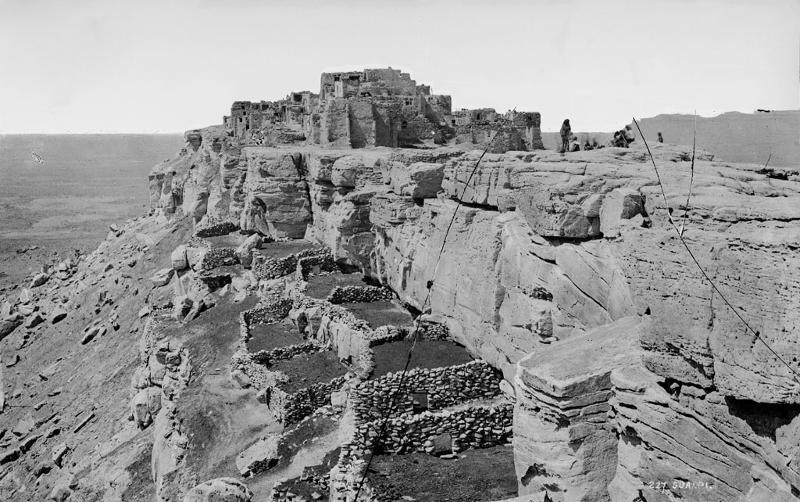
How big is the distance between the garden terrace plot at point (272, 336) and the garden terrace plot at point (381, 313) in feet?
5.54

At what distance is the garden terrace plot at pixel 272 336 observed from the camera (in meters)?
19.7

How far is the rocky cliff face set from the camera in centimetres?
715

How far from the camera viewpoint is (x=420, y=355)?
618 inches

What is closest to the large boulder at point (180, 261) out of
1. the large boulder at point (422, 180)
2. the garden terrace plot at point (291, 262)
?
the garden terrace plot at point (291, 262)

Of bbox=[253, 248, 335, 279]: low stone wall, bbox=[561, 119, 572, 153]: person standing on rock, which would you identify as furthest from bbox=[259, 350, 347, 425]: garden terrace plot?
bbox=[561, 119, 572, 153]: person standing on rock

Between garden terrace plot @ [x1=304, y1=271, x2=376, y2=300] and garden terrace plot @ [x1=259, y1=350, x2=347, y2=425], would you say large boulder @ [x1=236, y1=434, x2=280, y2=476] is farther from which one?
garden terrace plot @ [x1=304, y1=271, x2=376, y2=300]

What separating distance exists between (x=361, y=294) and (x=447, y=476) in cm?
1032

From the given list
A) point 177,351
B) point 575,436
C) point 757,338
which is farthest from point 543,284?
point 177,351

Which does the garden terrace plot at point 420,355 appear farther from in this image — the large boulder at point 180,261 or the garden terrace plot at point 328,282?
the large boulder at point 180,261

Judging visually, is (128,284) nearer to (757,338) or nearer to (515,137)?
(515,137)

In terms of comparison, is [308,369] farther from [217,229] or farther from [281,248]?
[217,229]

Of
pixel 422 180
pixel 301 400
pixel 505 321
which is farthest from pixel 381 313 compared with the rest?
pixel 505 321

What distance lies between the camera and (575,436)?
8195 millimetres

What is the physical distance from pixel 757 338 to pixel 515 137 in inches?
875
